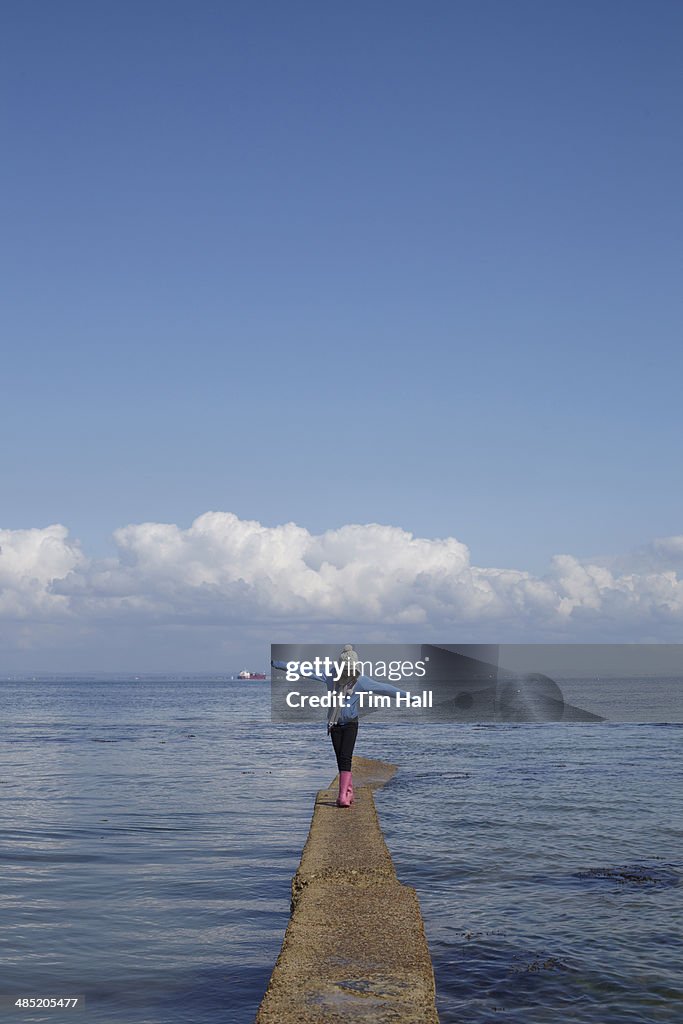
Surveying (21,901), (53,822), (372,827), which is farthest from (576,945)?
(53,822)

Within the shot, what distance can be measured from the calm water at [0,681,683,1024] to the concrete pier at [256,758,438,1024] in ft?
2.57

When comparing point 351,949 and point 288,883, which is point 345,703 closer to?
point 288,883

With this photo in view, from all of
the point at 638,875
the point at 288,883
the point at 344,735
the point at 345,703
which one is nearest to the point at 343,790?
the point at 344,735

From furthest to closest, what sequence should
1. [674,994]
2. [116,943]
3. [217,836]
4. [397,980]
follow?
[217,836]
[116,943]
[674,994]
[397,980]

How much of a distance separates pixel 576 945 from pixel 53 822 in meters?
10.7

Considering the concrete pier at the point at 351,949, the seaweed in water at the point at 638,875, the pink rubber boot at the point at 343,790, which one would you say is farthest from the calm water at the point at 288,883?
the pink rubber boot at the point at 343,790

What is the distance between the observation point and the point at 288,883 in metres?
12.4

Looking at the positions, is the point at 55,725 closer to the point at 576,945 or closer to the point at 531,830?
the point at 531,830

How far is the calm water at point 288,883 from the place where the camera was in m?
8.43

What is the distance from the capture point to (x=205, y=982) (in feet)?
28.0

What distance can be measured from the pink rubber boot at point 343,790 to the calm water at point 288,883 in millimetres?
998

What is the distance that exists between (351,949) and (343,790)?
286 inches

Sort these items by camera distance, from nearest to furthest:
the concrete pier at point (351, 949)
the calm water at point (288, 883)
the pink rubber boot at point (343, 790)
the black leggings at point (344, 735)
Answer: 1. the concrete pier at point (351, 949)
2. the calm water at point (288, 883)
3. the black leggings at point (344, 735)
4. the pink rubber boot at point (343, 790)

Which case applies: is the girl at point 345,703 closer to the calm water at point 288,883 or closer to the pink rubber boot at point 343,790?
the pink rubber boot at point 343,790
